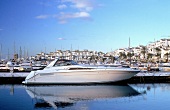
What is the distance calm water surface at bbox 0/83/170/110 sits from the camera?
16.5 metres

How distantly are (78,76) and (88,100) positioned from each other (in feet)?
26.4

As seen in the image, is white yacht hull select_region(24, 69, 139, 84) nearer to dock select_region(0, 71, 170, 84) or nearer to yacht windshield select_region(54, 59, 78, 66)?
yacht windshield select_region(54, 59, 78, 66)

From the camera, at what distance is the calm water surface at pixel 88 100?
54.0ft

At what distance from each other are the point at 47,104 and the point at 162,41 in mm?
178213

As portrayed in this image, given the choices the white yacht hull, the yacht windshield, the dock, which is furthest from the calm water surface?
the dock

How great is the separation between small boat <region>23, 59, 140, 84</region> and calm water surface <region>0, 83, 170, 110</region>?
2.25m

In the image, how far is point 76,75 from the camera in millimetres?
26734

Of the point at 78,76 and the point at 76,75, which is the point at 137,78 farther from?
the point at 76,75

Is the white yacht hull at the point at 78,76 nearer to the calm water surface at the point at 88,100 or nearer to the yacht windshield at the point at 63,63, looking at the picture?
the yacht windshield at the point at 63,63

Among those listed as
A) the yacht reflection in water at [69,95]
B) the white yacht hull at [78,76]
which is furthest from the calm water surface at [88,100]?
the white yacht hull at [78,76]

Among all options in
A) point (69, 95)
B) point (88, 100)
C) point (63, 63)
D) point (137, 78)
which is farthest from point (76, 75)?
point (88, 100)

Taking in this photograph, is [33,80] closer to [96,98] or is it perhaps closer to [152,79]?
[96,98]

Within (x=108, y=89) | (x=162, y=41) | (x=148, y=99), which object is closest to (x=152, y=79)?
(x=108, y=89)

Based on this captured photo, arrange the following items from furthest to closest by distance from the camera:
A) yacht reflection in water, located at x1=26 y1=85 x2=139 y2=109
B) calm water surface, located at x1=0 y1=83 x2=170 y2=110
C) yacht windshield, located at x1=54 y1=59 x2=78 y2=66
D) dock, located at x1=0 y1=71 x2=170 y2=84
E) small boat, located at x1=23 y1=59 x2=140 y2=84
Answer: dock, located at x1=0 y1=71 x2=170 y2=84
yacht windshield, located at x1=54 y1=59 x2=78 y2=66
small boat, located at x1=23 y1=59 x2=140 y2=84
yacht reflection in water, located at x1=26 y1=85 x2=139 y2=109
calm water surface, located at x1=0 y1=83 x2=170 y2=110
